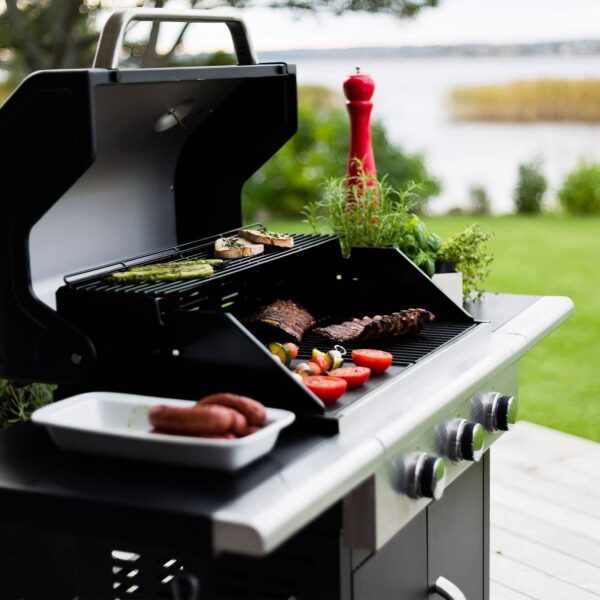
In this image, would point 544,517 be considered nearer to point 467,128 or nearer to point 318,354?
point 318,354

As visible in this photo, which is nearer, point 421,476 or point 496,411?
point 421,476

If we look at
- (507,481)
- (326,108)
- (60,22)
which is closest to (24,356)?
(507,481)

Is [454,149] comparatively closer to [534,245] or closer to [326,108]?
[326,108]

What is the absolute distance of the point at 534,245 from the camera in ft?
30.1

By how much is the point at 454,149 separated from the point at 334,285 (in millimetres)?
9397

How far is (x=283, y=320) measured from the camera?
198 cm

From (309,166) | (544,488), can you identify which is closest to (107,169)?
(544,488)

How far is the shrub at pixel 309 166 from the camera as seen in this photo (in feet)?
33.7

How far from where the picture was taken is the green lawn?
219 inches

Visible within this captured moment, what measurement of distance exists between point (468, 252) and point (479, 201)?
8388mm

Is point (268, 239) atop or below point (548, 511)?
atop

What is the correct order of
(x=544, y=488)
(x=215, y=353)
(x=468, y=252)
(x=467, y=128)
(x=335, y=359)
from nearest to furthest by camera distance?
(x=215, y=353), (x=335, y=359), (x=468, y=252), (x=544, y=488), (x=467, y=128)

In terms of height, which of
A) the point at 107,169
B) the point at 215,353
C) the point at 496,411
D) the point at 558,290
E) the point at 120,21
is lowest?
the point at 558,290

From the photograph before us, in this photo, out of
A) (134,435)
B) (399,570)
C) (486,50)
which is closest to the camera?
(134,435)
